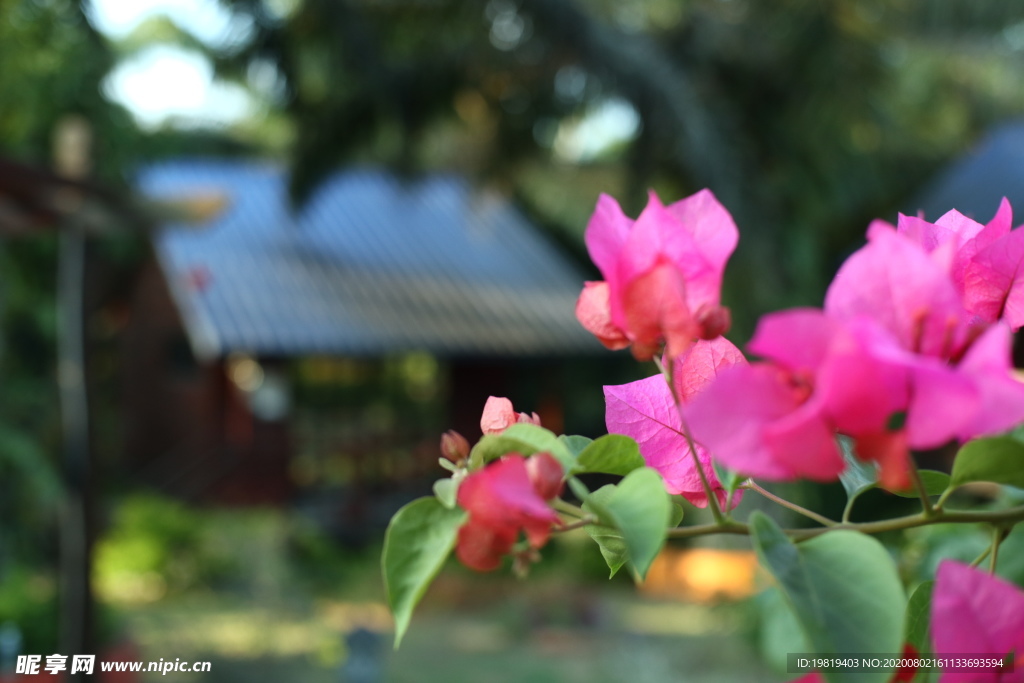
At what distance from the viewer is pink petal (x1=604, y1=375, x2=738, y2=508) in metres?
0.35

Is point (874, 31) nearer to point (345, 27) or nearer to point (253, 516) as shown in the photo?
point (345, 27)

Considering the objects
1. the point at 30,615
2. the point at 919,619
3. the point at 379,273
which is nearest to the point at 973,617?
the point at 919,619

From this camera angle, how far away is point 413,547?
0.25 metres

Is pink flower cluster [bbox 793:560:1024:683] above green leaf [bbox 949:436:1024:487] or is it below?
below

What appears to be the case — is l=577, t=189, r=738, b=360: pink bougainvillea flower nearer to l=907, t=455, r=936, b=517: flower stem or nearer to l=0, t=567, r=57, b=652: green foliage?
l=907, t=455, r=936, b=517: flower stem

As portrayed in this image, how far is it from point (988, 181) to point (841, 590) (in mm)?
4643

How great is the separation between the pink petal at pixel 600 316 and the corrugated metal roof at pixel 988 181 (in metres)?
3.43

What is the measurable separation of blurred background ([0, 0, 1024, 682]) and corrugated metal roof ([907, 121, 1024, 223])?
1.7 inches

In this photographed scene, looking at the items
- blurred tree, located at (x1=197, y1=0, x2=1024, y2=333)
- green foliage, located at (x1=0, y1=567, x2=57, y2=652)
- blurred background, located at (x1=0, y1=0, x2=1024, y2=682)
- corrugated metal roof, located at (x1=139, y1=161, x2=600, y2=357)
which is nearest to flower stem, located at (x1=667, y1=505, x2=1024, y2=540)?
blurred background, located at (x1=0, y1=0, x2=1024, y2=682)

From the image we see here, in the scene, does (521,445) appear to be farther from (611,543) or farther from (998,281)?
(998,281)

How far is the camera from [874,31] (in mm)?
5145

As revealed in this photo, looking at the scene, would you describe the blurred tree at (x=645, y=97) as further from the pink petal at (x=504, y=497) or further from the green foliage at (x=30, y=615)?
the pink petal at (x=504, y=497)

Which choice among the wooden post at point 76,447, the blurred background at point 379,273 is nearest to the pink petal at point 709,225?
the blurred background at point 379,273

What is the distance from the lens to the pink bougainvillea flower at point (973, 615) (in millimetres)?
247
